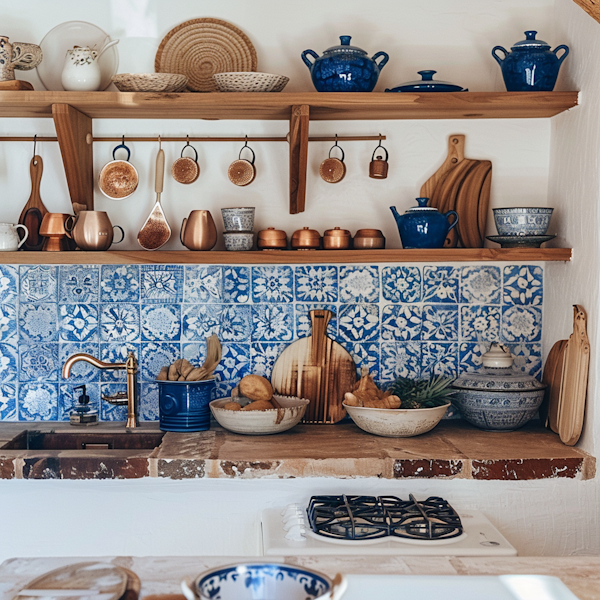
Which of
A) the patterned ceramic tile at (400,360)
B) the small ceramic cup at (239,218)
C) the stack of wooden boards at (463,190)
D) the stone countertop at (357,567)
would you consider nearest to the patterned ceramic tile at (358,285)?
the patterned ceramic tile at (400,360)

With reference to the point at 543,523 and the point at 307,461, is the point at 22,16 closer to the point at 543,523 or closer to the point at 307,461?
the point at 307,461

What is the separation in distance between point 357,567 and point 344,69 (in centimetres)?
155

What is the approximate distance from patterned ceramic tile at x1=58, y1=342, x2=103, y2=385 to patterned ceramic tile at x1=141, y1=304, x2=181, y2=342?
0.62ft

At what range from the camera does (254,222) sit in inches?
95.0

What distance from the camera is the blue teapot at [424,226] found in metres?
2.22

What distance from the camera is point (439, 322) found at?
245 cm

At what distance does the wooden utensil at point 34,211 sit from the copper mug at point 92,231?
0.61 feet

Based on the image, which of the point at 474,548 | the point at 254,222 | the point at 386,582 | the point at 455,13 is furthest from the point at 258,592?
the point at 455,13

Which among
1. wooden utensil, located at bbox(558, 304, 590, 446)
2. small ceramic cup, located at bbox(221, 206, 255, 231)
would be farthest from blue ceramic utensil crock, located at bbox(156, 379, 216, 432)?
wooden utensil, located at bbox(558, 304, 590, 446)

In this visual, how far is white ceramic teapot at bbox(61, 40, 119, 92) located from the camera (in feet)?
7.22

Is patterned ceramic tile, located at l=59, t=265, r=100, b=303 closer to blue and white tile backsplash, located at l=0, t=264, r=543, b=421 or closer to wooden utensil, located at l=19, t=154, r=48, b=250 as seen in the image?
blue and white tile backsplash, located at l=0, t=264, r=543, b=421

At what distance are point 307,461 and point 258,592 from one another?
116cm

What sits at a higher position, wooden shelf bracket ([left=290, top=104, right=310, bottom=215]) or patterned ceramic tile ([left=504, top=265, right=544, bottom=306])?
wooden shelf bracket ([left=290, top=104, right=310, bottom=215])

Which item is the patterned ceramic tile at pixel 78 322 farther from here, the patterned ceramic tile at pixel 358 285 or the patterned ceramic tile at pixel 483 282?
the patterned ceramic tile at pixel 483 282
